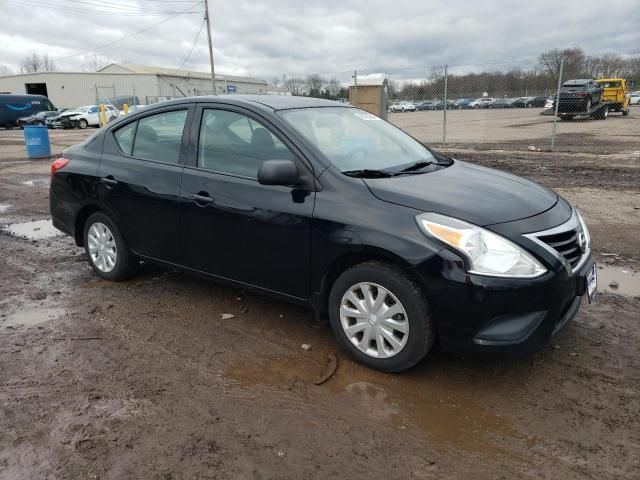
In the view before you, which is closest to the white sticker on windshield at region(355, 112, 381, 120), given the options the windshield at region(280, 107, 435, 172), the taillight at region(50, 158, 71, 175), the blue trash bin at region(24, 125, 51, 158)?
the windshield at region(280, 107, 435, 172)

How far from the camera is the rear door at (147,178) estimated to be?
13.5ft

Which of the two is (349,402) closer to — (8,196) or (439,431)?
(439,431)

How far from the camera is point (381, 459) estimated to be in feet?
8.17

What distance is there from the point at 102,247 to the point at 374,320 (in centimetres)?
293

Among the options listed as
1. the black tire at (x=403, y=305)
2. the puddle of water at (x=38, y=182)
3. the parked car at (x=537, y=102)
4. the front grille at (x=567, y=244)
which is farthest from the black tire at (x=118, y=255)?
the parked car at (x=537, y=102)

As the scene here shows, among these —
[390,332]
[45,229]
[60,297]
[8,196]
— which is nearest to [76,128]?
[8,196]

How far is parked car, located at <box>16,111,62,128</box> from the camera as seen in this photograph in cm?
3631

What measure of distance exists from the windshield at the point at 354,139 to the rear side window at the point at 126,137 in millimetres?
1606

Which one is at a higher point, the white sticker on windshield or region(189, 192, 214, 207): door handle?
the white sticker on windshield

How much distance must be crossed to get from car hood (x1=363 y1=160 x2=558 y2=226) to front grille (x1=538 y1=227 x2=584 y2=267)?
196 millimetres

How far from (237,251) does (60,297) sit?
197cm

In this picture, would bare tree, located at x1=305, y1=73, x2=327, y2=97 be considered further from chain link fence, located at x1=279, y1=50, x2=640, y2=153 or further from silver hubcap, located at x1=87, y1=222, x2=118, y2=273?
silver hubcap, located at x1=87, y1=222, x2=118, y2=273

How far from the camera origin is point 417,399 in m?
2.98

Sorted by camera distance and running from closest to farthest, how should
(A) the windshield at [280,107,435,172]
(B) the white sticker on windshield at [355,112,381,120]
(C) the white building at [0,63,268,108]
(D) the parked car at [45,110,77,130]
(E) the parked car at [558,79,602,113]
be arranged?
(A) the windshield at [280,107,435,172] < (B) the white sticker on windshield at [355,112,381,120] < (E) the parked car at [558,79,602,113] < (D) the parked car at [45,110,77,130] < (C) the white building at [0,63,268,108]
